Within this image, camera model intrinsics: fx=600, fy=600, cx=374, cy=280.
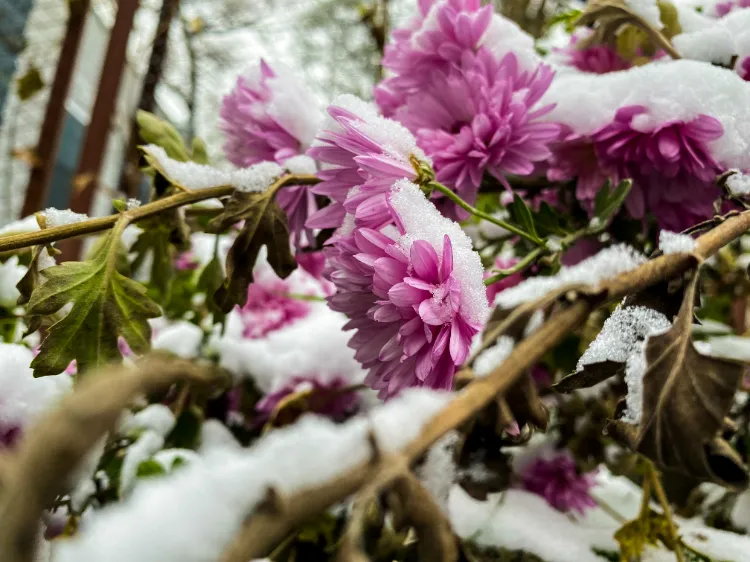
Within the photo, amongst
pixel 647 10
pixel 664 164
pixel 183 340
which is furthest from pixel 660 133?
pixel 183 340

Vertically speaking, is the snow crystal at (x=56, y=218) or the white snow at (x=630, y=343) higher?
the white snow at (x=630, y=343)

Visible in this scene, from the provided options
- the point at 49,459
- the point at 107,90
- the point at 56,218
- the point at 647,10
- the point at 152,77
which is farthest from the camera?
the point at 107,90

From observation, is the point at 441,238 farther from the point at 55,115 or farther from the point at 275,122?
the point at 55,115

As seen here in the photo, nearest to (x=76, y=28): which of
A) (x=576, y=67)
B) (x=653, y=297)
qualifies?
(x=576, y=67)

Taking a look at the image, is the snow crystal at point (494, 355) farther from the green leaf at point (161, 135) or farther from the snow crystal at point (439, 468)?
the green leaf at point (161, 135)

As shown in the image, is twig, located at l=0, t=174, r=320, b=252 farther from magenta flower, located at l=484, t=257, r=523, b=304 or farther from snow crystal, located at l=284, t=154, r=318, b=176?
magenta flower, located at l=484, t=257, r=523, b=304

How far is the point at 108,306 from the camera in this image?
0.29 meters

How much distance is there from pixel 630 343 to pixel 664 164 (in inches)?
8.1

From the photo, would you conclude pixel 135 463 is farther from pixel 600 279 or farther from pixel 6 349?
pixel 600 279

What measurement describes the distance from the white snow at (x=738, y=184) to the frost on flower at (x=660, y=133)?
0.06 m

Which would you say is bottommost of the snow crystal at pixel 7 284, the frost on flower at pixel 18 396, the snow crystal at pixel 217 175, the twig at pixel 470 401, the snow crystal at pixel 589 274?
the snow crystal at pixel 7 284

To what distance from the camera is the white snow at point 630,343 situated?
0.19 m

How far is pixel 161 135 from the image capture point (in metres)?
0.41

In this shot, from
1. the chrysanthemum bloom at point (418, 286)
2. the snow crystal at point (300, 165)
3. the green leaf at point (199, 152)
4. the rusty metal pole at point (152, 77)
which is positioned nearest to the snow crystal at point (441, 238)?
the chrysanthemum bloom at point (418, 286)
